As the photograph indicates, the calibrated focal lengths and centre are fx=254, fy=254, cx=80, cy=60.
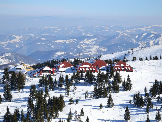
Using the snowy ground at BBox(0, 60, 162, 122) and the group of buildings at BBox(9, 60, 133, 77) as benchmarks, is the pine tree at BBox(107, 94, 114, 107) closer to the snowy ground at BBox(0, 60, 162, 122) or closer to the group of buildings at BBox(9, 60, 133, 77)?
the snowy ground at BBox(0, 60, 162, 122)

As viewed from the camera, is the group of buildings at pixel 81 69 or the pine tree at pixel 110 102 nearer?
the pine tree at pixel 110 102

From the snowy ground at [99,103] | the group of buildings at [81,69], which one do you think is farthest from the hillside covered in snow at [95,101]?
the group of buildings at [81,69]

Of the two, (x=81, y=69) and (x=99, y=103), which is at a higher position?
(x=81, y=69)

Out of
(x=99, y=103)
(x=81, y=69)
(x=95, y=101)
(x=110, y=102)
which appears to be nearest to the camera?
(x=110, y=102)

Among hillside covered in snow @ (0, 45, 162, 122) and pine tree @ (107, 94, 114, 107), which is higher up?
pine tree @ (107, 94, 114, 107)

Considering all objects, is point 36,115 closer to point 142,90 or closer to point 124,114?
point 124,114

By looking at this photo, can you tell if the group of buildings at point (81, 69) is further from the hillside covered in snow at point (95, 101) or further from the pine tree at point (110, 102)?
the pine tree at point (110, 102)

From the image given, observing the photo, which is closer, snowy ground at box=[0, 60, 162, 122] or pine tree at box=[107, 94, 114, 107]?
snowy ground at box=[0, 60, 162, 122]

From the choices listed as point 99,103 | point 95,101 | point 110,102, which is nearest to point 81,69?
point 95,101

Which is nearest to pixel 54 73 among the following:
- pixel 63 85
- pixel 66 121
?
pixel 63 85

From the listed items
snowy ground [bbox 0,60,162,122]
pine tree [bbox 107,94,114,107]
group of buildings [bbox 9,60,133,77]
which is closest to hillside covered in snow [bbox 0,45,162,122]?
snowy ground [bbox 0,60,162,122]

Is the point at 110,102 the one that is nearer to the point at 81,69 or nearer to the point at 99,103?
the point at 99,103

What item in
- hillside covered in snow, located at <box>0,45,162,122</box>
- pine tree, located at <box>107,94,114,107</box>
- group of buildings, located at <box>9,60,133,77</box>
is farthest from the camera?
group of buildings, located at <box>9,60,133,77</box>

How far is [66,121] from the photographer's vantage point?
222ft
